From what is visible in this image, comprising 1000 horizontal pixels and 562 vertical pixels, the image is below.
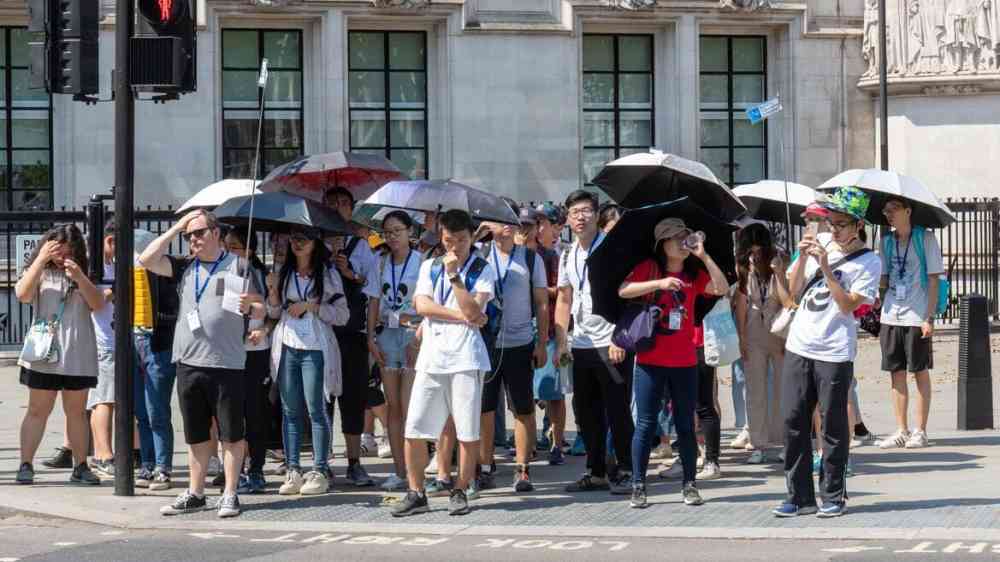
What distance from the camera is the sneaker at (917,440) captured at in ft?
45.4

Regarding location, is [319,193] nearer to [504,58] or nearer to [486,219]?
[486,219]

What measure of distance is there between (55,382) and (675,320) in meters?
4.33

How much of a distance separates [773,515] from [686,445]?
0.71m

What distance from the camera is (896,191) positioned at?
42.6 feet

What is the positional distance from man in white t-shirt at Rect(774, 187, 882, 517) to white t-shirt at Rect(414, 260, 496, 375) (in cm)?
187

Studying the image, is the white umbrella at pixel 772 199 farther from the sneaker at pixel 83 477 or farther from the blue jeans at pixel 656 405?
the sneaker at pixel 83 477

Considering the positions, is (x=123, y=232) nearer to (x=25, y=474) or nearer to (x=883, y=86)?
(x=25, y=474)

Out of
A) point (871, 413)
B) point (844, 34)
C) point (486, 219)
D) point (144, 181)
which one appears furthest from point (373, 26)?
point (486, 219)

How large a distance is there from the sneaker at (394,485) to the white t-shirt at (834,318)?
2858 millimetres

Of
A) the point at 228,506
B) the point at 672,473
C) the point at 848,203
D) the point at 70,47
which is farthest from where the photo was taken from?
the point at 672,473

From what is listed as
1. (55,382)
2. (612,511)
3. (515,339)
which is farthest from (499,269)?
(55,382)

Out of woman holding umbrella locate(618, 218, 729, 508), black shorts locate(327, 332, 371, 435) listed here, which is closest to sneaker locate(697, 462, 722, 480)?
woman holding umbrella locate(618, 218, 729, 508)

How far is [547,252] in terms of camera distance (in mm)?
13797

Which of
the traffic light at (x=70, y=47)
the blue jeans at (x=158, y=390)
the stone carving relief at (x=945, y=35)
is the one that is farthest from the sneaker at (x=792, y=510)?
the stone carving relief at (x=945, y=35)
